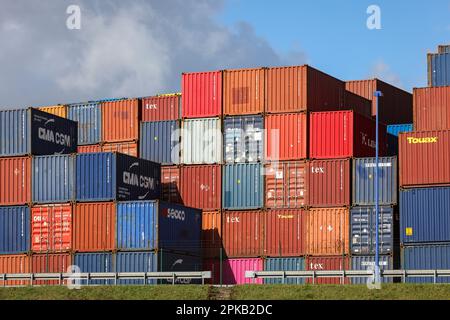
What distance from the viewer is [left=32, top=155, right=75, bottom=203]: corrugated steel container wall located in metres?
67.8

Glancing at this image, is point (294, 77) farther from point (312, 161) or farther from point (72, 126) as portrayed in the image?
point (72, 126)

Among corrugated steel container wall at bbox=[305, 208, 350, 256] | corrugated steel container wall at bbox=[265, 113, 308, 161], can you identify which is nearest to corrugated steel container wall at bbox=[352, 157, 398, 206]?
corrugated steel container wall at bbox=[305, 208, 350, 256]

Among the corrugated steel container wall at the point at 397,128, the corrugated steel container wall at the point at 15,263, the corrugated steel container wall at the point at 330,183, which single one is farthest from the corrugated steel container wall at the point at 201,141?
the corrugated steel container wall at the point at 397,128

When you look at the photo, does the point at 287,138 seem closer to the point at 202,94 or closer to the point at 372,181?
the point at 372,181

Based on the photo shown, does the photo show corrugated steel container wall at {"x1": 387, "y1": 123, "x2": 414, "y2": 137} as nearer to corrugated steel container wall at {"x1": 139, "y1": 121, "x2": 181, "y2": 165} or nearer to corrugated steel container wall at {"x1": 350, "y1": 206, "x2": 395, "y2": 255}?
corrugated steel container wall at {"x1": 350, "y1": 206, "x2": 395, "y2": 255}

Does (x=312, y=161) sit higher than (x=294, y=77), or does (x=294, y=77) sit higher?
(x=294, y=77)

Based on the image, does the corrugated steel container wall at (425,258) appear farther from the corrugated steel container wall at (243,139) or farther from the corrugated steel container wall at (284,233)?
the corrugated steel container wall at (243,139)

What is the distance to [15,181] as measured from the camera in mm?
68938

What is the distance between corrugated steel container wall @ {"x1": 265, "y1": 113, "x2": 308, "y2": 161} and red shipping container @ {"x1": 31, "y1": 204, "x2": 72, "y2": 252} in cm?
1277

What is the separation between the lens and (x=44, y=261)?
6725 centimetres

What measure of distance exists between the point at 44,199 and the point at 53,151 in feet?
13.6

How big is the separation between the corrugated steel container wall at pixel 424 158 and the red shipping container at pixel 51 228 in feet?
64.0
